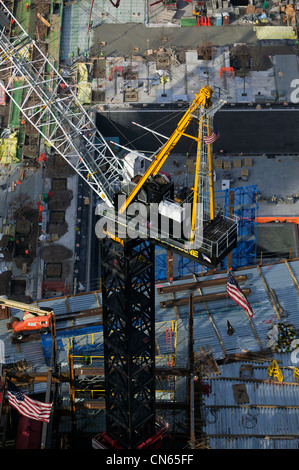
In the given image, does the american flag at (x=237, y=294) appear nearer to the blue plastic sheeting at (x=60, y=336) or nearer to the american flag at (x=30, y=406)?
the blue plastic sheeting at (x=60, y=336)

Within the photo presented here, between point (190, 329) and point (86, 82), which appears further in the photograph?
point (86, 82)

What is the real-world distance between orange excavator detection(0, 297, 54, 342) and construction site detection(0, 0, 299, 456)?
238 millimetres

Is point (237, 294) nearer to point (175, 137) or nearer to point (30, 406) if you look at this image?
point (30, 406)

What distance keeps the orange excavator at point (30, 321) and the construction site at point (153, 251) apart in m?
0.24

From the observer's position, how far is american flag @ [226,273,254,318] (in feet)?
423

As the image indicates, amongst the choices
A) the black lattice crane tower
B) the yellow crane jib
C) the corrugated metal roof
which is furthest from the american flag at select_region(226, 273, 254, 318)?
the yellow crane jib

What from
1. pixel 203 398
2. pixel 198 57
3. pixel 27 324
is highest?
pixel 198 57

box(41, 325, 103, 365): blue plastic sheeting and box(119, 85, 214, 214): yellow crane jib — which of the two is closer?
box(119, 85, 214, 214): yellow crane jib

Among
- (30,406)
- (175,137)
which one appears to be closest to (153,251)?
(175,137)

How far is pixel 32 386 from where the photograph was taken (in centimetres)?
A: 12938

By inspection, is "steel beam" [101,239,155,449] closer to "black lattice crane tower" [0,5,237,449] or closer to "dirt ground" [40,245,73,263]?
→ "black lattice crane tower" [0,5,237,449]
